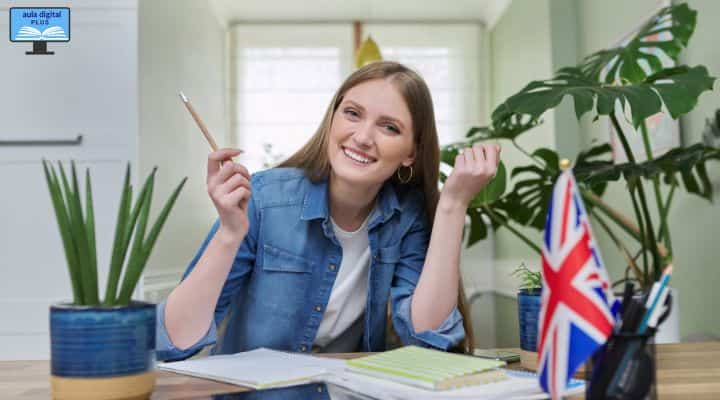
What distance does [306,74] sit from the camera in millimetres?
5133

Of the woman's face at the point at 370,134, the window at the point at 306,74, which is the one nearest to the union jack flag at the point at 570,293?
the woman's face at the point at 370,134

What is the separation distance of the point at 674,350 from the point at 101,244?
2.10m

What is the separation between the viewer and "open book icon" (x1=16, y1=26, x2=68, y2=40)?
7.67ft

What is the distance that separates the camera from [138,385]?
724mm

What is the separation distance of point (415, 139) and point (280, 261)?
40cm

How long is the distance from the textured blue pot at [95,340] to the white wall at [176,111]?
2.12 m

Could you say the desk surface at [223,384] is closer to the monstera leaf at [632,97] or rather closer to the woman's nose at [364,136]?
the woman's nose at [364,136]

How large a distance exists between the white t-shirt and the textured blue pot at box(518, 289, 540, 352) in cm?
52

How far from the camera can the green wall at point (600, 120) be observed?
2174mm

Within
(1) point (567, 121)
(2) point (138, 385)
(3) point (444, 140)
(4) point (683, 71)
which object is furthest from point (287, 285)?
(3) point (444, 140)

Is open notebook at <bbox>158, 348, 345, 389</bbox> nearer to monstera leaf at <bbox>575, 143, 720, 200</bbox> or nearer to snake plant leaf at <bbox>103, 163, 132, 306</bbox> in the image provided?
snake plant leaf at <bbox>103, 163, 132, 306</bbox>

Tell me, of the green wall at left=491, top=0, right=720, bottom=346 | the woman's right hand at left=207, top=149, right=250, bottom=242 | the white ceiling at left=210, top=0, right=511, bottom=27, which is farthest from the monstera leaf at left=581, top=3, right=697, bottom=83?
the white ceiling at left=210, top=0, right=511, bottom=27

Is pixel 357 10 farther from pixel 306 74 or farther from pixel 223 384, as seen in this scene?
pixel 223 384

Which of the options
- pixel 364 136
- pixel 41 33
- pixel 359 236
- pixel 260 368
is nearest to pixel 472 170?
pixel 364 136
